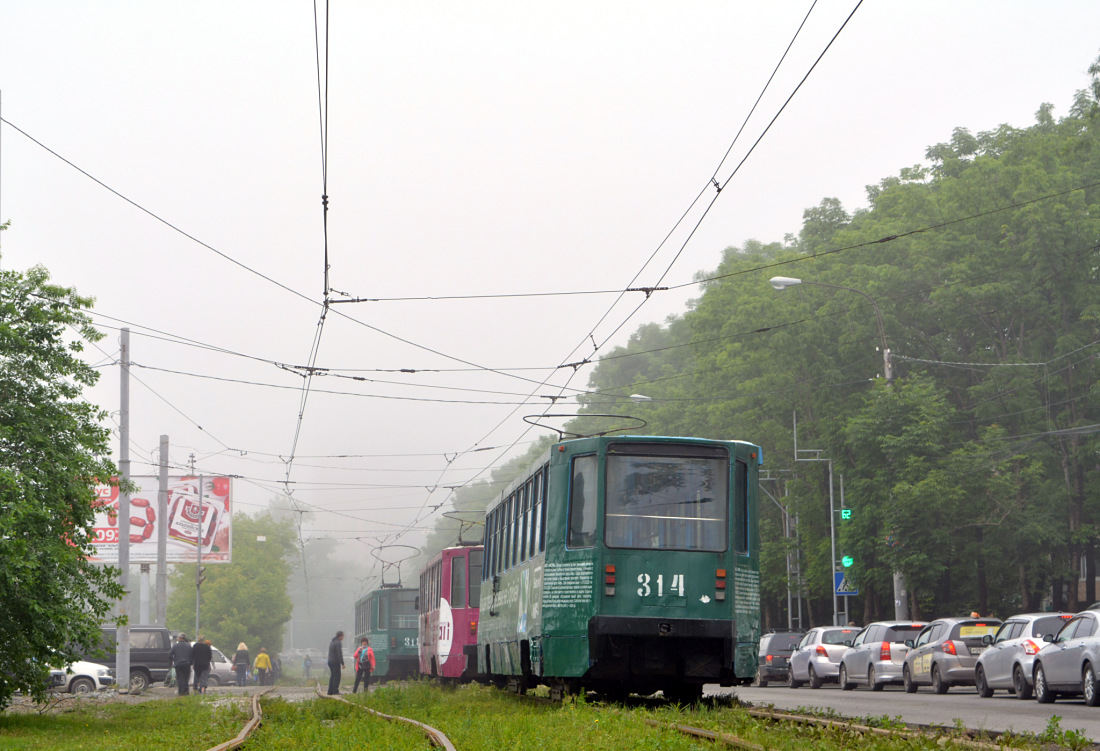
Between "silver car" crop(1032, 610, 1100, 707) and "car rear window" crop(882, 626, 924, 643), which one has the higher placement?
"car rear window" crop(882, 626, 924, 643)

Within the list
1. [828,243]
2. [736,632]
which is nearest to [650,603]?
[736,632]

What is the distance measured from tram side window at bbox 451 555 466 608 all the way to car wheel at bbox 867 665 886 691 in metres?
8.44

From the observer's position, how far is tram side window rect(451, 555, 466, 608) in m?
29.1

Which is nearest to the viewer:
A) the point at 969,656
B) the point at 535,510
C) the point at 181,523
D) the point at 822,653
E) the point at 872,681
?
the point at 535,510

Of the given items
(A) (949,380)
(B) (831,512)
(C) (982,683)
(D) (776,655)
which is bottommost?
(C) (982,683)

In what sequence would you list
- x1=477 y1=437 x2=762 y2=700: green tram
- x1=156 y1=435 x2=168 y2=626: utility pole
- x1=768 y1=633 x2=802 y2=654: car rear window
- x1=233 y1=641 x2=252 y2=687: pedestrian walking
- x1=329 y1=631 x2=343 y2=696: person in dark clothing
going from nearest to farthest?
x1=477 y1=437 x2=762 y2=700: green tram < x1=329 y1=631 x2=343 y2=696: person in dark clothing < x1=768 y1=633 x2=802 y2=654: car rear window < x1=156 y1=435 x2=168 y2=626: utility pole < x1=233 y1=641 x2=252 y2=687: pedestrian walking

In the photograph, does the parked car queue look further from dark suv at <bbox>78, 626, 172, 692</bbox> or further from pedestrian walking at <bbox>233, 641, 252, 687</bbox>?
pedestrian walking at <bbox>233, 641, 252, 687</bbox>

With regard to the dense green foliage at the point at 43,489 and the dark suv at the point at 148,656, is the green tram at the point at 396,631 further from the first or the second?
the dense green foliage at the point at 43,489

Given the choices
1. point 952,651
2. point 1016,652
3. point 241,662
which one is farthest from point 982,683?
point 241,662

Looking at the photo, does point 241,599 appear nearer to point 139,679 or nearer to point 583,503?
point 139,679

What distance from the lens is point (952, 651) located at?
84.4 feet

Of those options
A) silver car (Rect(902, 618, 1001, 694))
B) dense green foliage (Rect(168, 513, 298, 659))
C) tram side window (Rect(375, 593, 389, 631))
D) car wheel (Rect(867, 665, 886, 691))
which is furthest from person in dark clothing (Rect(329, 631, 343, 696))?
dense green foliage (Rect(168, 513, 298, 659))

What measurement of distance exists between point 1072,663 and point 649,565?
22.8 feet

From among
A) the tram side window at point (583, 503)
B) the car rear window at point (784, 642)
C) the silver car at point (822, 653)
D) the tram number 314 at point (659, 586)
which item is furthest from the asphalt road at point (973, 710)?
the car rear window at point (784, 642)
